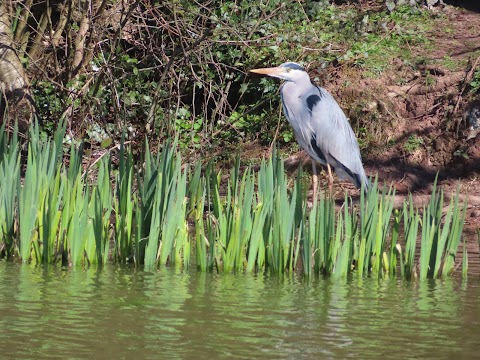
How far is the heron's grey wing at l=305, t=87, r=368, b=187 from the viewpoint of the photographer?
7.70 meters

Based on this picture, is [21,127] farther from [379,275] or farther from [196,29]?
[379,275]

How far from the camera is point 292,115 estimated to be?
7.98 meters

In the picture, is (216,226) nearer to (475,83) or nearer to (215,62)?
(215,62)

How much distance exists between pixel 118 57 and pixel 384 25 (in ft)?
11.0

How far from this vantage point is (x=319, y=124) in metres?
7.86

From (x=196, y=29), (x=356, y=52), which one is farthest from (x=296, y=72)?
(x=356, y=52)

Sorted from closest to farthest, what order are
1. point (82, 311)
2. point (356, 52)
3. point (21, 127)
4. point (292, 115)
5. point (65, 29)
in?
point (82, 311)
point (292, 115)
point (21, 127)
point (65, 29)
point (356, 52)

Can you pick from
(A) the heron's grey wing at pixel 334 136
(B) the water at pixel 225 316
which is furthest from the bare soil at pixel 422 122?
(B) the water at pixel 225 316

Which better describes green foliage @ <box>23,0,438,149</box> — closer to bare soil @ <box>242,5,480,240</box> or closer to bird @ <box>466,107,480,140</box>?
bare soil @ <box>242,5,480,240</box>

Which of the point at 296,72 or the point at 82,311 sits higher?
the point at 296,72

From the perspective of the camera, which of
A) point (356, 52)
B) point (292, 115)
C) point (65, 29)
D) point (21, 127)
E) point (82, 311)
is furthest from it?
point (356, 52)

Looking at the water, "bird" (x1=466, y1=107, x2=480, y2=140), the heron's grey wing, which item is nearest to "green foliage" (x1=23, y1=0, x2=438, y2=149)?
the heron's grey wing

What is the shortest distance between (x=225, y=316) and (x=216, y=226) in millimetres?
1124

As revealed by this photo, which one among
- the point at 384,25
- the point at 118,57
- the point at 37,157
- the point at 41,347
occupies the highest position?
the point at 384,25
